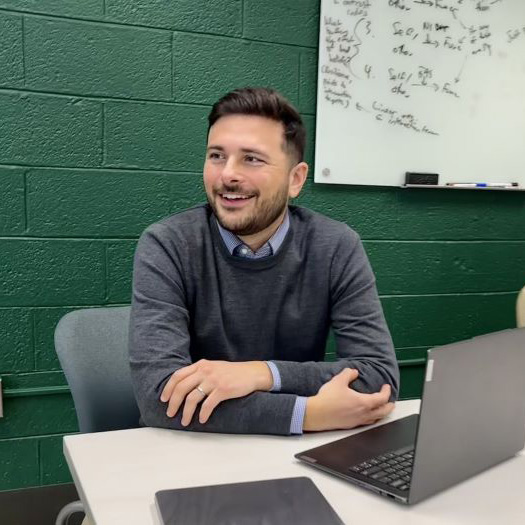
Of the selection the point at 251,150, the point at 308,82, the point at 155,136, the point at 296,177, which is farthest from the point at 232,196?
the point at 308,82

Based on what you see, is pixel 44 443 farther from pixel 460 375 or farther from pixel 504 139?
pixel 504 139

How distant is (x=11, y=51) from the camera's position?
1770 mm

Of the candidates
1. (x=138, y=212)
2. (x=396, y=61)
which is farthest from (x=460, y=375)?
(x=396, y=61)

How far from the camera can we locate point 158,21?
6.25 ft

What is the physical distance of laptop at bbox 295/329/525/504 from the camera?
2.43ft

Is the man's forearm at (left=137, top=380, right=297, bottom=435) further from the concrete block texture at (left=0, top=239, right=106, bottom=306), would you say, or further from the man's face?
the concrete block texture at (left=0, top=239, right=106, bottom=306)

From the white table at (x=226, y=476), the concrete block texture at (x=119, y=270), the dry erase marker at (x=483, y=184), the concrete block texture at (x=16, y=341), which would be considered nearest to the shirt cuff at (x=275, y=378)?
the white table at (x=226, y=476)

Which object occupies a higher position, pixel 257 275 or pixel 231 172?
pixel 231 172

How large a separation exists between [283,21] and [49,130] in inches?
35.6

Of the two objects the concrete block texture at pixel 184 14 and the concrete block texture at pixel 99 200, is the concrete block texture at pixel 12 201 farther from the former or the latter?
the concrete block texture at pixel 184 14

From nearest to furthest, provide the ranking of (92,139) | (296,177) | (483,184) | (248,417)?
(248,417), (296,177), (92,139), (483,184)

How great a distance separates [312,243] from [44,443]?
1.23 metres

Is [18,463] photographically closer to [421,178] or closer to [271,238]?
[271,238]

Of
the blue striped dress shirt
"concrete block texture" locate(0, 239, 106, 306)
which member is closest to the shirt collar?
the blue striped dress shirt
